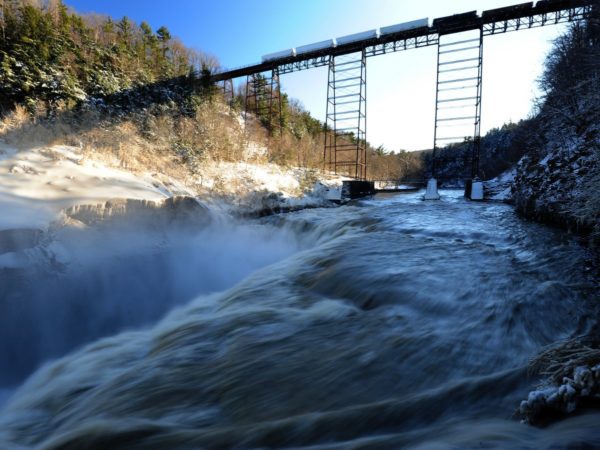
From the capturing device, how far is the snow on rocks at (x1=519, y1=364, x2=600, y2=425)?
126cm

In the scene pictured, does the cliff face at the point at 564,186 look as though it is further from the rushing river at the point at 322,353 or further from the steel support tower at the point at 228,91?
the steel support tower at the point at 228,91

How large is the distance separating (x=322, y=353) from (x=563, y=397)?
1265 millimetres

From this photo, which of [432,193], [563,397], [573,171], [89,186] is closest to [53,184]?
[89,186]

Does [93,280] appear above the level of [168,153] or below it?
below

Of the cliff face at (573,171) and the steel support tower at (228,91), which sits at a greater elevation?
the steel support tower at (228,91)

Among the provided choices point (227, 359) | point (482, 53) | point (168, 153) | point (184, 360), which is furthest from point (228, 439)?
point (482, 53)

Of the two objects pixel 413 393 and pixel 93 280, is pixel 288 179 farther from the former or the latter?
pixel 413 393

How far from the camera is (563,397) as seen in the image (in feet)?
4.18

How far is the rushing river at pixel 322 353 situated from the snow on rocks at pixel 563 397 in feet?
0.21

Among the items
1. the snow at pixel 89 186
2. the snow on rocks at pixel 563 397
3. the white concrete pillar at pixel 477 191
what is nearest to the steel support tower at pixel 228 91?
the snow at pixel 89 186

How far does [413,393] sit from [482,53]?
1521 cm

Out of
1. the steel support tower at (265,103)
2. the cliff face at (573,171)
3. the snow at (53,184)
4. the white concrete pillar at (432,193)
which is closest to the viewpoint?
the cliff face at (573,171)

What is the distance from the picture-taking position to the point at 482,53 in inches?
508

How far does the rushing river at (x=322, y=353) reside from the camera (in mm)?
1513
